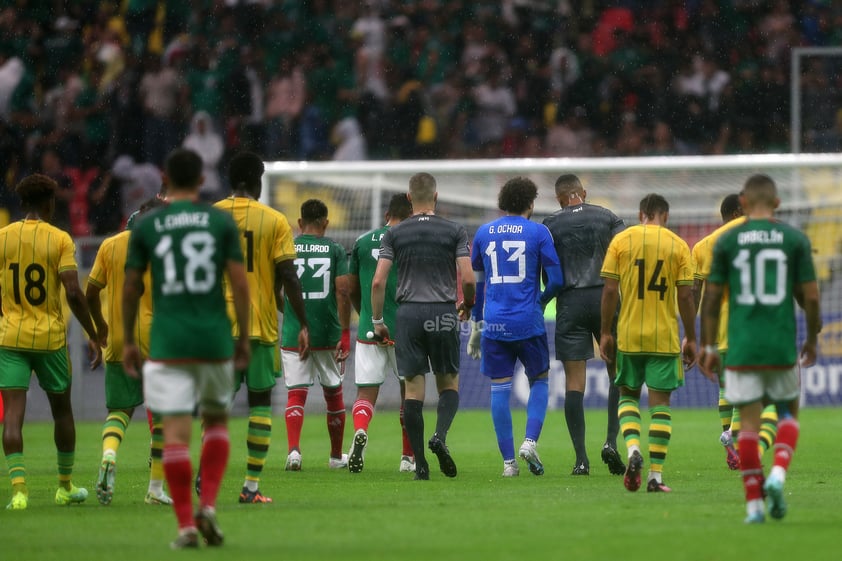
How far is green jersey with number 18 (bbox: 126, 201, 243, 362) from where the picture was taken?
24.2ft

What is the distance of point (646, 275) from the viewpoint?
10.4 m

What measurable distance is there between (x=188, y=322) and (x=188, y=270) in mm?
264

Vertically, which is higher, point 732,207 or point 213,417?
point 732,207

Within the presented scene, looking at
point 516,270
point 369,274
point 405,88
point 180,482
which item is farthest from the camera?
point 405,88

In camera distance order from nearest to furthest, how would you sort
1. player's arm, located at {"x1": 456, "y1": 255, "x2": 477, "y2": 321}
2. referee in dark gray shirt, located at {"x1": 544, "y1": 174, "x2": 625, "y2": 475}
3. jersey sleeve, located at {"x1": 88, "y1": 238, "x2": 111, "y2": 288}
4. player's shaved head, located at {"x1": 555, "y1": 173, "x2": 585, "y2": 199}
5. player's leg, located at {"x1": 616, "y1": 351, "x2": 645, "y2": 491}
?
jersey sleeve, located at {"x1": 88, "y1": 238, "x2": 111, "y2": 288}
player's leg, located at {"x1": 616, "y1": 351, "x2": 645, "y2": 491}
player's arm, located at {"x1": 456, "y1": 255, "x2": 477, "y2": 321}
referee in dark gray shirt, located at {"x1": 544, "y1": 174, "x2": 625, "y2": 475}
player's shaved head, located at {"x1": 555, "y1": 173, "x2": 585, "y2": 199}

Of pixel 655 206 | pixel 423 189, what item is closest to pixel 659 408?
pixel 655 206

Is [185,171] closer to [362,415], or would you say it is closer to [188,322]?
[188,322]

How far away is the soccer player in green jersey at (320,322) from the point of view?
12984mm

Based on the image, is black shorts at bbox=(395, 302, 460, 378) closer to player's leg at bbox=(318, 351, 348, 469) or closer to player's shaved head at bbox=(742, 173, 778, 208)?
player's leg at bbox=(318, 351, 348, 469)

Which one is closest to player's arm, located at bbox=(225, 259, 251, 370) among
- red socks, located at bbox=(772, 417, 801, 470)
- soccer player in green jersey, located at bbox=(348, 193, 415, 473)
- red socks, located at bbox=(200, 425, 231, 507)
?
red socks, located at bbox=(200, 425, 231, 507)

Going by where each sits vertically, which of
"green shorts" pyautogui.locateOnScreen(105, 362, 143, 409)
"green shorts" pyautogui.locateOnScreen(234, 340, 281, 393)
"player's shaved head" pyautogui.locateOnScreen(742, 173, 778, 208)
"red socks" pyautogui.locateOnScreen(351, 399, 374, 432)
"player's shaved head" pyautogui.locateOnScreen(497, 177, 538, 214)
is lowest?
"red socks" pyautogui.locateOnScreen(351, 399, 374, 432)

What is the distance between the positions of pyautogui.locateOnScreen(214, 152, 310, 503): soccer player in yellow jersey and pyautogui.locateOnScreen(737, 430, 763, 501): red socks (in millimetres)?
2834

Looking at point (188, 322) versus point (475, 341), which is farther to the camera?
point (475, 341)

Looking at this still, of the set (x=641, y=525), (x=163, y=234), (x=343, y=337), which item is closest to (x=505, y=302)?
(x=343, y=337)
